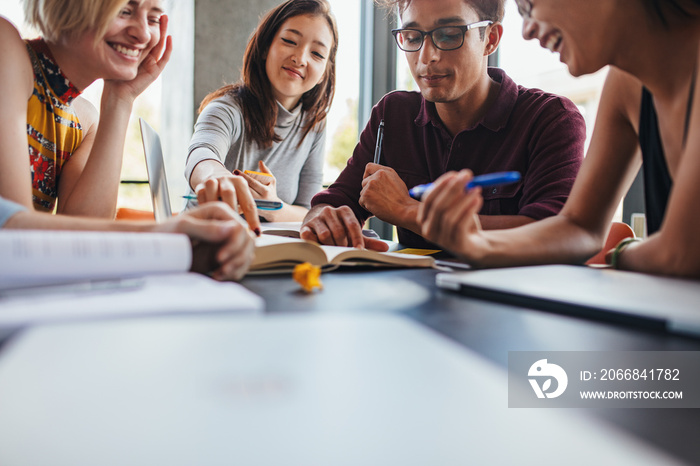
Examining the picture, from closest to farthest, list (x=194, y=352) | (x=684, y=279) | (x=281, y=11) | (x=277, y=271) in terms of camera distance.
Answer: (x=194, y=352), (x=684, y=279), (x=277, y=271), (x=281, y=11)

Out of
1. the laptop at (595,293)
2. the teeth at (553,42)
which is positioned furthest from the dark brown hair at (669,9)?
the laptop at (595,293)

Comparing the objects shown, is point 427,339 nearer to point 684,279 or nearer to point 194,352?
point 194,352

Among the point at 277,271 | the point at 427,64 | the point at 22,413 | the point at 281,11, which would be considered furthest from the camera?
the point at 281,11

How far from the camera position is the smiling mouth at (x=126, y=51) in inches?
48.7

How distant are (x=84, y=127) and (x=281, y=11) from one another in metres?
1.07

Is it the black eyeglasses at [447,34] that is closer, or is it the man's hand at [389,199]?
the man's hand at [389,199]

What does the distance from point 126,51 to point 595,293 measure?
121 centimetres

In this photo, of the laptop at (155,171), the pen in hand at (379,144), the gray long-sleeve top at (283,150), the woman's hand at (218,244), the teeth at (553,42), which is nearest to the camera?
the woman's hand at (218,244)

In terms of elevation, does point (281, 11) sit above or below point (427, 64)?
above

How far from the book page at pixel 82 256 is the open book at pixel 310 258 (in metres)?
0.18

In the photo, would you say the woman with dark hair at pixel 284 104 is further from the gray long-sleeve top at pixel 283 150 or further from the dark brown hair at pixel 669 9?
the dark brown hair at pixel 669 9

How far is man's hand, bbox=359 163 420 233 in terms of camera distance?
1.21 metres

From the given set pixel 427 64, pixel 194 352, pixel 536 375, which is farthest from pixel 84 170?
pixel 536 375

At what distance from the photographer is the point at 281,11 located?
2170mm
